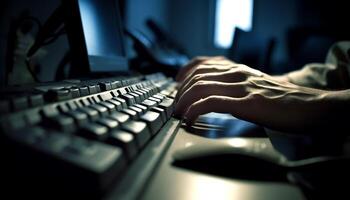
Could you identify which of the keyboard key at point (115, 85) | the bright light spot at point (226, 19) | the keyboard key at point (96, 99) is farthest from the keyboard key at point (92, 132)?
the bright light spot at point (226, 19)

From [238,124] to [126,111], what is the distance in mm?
187

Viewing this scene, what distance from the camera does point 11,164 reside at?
0.19 meters

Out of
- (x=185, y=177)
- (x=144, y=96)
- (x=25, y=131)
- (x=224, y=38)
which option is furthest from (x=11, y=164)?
(x=224, y=38)

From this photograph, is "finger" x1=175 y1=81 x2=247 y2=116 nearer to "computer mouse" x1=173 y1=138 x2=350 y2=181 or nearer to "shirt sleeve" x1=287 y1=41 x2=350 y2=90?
"computer mouse" x1=173 y1=138 x2=350 y2=181

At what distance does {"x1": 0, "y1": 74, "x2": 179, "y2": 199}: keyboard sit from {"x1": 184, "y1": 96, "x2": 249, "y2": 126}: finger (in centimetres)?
9

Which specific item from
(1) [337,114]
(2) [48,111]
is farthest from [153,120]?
(1) [337,114]

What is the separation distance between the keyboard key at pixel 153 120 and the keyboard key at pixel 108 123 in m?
0.06

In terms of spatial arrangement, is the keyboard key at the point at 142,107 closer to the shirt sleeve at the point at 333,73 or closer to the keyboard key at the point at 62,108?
the keyboard key at the point at 62,108

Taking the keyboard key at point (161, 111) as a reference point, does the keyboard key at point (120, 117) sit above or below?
above

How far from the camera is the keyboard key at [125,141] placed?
0.78 ft

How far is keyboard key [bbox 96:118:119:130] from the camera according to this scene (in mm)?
252

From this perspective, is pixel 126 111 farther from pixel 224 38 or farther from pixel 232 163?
pixel 224 38

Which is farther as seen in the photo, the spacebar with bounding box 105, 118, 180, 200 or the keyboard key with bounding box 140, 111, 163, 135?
the keyboard key with bounding box 140, 111, 163, 135

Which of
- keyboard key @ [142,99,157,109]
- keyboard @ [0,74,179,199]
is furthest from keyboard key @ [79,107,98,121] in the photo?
keyboard key @ [142,99,157,109]
